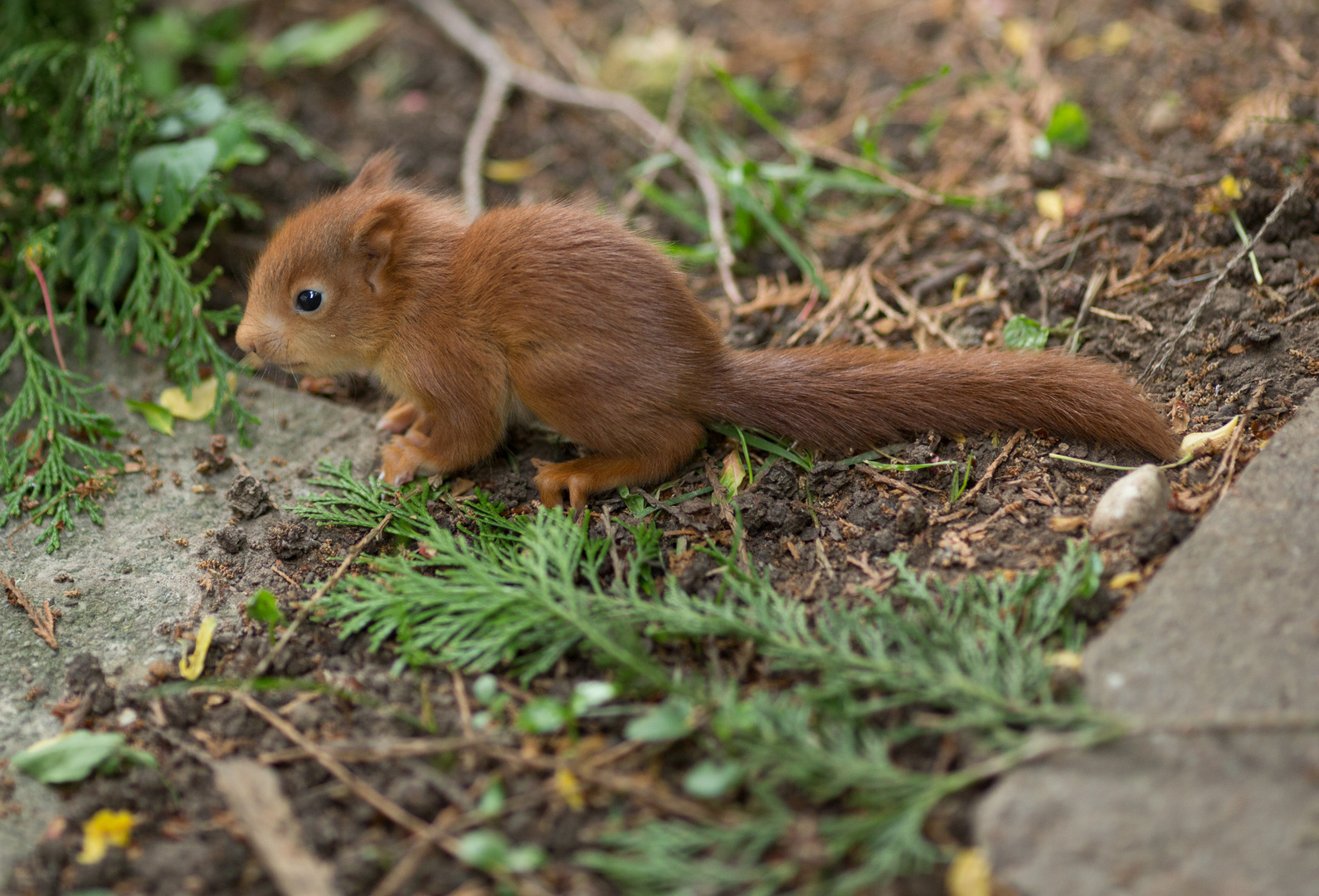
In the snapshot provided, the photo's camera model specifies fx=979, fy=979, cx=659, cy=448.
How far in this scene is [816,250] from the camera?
13.1 ft

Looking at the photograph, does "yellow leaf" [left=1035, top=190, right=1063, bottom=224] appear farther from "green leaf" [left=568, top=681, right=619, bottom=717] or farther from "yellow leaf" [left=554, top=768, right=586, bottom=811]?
"yellow leaf" [left=554, top=768, right=586, bottom=811]

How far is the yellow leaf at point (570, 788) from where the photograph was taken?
194 cm

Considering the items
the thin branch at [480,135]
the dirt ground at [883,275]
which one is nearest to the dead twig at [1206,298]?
the dirt ground at [883,275]

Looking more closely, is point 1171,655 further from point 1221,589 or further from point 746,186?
point 746,186

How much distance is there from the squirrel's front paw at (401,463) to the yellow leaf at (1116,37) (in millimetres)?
3680

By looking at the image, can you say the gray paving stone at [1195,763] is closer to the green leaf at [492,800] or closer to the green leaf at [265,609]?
the green leaf at [492,800]

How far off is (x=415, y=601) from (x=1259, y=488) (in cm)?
203

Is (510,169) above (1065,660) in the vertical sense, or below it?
above

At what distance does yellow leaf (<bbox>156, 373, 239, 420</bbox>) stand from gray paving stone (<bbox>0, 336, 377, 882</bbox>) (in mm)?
46

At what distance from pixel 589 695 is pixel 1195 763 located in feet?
3.81

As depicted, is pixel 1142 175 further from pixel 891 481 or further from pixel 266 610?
pixel 266 610

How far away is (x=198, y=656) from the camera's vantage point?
2.50 metres

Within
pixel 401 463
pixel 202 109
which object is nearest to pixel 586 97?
pixel 202 109

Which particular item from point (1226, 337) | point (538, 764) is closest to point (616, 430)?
point (538, 764)
